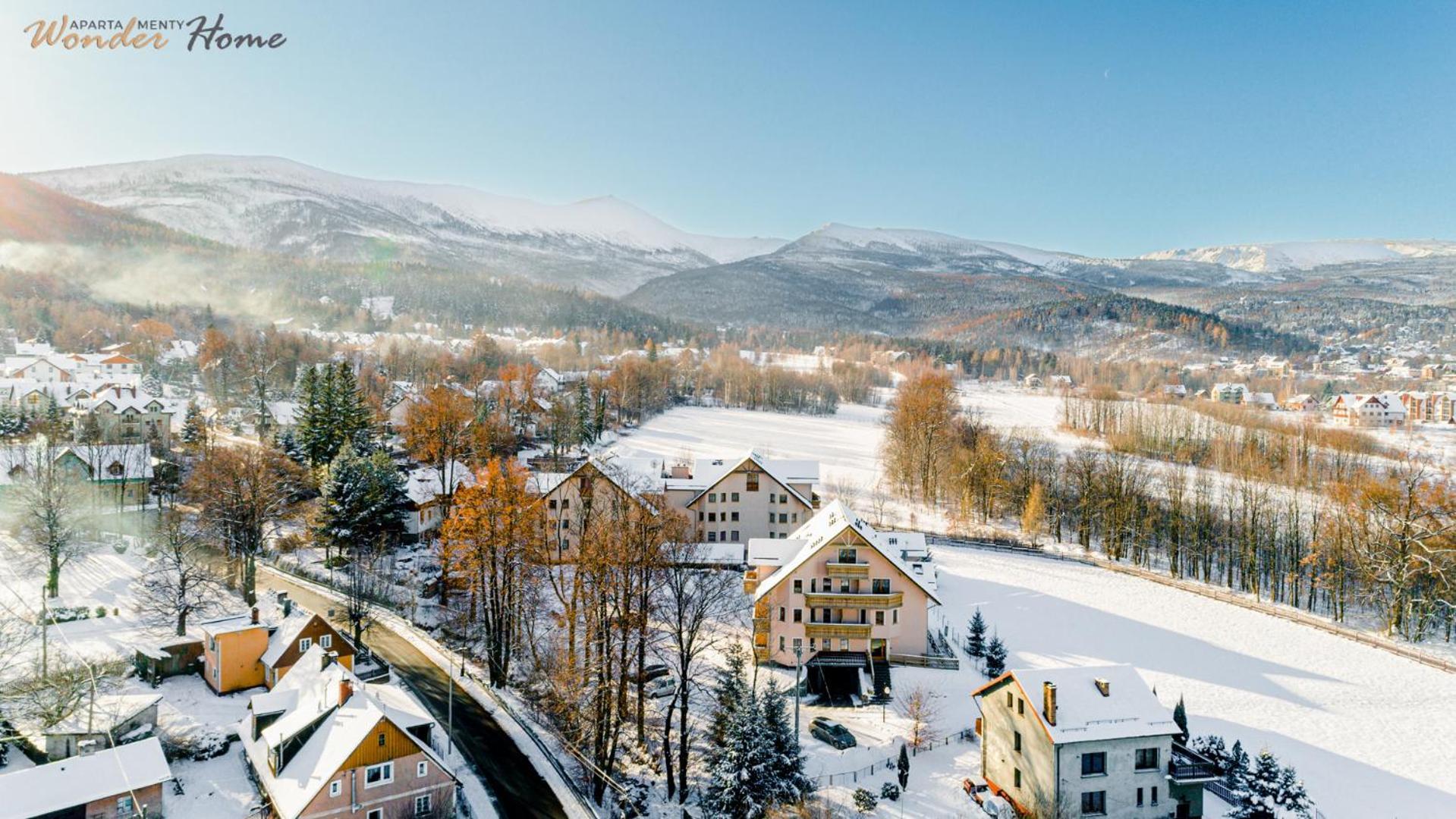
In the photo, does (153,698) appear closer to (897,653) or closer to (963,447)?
(897,653)

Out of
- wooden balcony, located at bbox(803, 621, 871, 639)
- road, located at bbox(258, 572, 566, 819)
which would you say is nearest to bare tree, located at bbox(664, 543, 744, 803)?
wooden balcony, located at bbox(803, 621, 871, 639)

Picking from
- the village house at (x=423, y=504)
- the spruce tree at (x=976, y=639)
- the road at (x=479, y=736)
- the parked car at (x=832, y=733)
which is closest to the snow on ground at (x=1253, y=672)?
the spruce tree at (x=976, y=639)

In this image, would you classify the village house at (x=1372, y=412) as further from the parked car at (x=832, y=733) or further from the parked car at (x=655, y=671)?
the parked car at (x=655, y=671)

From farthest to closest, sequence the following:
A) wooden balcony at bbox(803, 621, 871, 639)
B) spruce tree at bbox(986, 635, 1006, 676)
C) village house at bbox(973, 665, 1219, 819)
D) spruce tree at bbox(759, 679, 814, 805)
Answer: wooden balcony at bbox(803, 621, 871, 639) → spruce tree at bbox(986, 635, 1006, 676) → village house at bbox(973, 665, 1219, 819) → spruce tree at bbox(759, 679, 814, 805)

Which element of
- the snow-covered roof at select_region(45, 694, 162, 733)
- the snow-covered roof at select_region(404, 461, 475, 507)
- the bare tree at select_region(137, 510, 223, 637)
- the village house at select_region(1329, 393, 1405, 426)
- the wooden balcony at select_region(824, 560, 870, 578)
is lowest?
the snow-covered roof at select_region(45, 694, 162, 733)

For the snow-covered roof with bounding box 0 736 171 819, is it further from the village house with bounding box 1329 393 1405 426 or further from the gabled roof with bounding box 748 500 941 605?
the village house with bounding box 1329 393 1405 426

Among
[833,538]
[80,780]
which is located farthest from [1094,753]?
[80,780]
